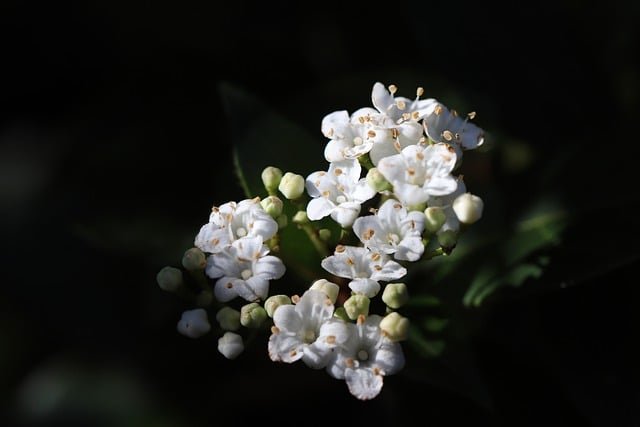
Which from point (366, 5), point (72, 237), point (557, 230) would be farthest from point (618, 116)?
point (72, 237)

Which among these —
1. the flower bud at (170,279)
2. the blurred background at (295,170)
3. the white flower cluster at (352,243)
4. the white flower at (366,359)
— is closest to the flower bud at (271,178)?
the white flower cluster at (352,243)

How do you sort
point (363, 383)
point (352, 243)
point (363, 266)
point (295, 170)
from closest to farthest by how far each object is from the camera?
point (363, 383) → point (363, 266) → point (352, 243) → point (295, 170)

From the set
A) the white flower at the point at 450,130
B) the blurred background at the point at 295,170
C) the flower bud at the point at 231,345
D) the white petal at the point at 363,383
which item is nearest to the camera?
the white petal at the point at 363,383

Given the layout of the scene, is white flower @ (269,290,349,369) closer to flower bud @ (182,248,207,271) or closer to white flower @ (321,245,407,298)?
white flower @ (321,245,407,298)

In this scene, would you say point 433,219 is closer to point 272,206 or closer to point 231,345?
point 272,206

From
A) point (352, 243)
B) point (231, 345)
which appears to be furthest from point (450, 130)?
point (231, 345)

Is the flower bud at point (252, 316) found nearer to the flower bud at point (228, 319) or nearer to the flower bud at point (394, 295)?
the flower bud at point (228, 319)

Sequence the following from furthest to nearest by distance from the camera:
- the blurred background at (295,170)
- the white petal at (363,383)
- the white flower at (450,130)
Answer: the blurred background at (295,170) < the white flower at (450,130) < the white petal at (363,383)

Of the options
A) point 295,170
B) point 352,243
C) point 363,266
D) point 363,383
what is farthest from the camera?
point 295,170
